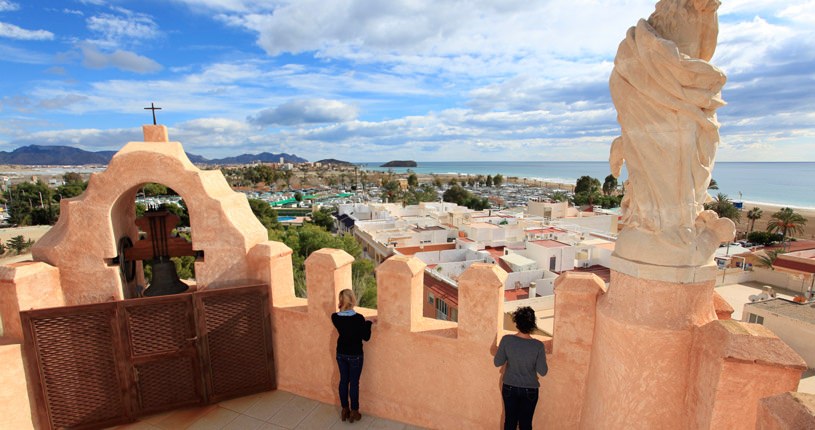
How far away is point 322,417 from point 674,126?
4835 millimetres

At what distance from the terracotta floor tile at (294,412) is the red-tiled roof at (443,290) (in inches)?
554

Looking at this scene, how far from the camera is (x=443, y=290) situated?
67.3 ft

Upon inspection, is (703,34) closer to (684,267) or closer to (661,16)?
(661,16)

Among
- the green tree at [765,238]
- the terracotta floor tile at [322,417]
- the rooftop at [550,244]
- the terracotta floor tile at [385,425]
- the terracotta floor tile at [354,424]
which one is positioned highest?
the terracotta floor tile at [322,417]

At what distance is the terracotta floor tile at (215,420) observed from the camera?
477cm

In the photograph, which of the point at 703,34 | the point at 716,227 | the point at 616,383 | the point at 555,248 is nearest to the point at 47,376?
the point at 616,383

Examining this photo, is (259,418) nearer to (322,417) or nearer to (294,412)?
(294,412)

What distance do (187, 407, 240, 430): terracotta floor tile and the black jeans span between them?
3.30 meters

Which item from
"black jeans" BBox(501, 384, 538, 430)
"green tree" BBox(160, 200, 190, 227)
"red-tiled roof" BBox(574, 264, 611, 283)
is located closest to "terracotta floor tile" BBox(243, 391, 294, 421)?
"green tree" BBox(160, 200, 190, 227)

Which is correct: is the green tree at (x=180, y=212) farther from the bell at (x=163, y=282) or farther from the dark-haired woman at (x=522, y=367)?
the dark-haired woman at (x=522, y=367)

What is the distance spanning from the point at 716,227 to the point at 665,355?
1.08 meters

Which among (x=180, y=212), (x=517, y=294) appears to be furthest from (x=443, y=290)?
(x=180, y=212)

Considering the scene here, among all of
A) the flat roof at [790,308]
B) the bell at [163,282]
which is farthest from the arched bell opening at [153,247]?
the flat roof at [790,308]

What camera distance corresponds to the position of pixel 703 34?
3094mm
